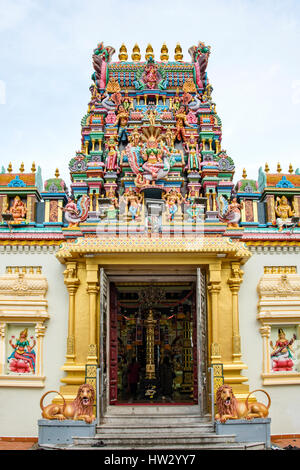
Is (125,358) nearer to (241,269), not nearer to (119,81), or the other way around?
(241,269)

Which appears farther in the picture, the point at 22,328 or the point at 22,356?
the point at 22,328

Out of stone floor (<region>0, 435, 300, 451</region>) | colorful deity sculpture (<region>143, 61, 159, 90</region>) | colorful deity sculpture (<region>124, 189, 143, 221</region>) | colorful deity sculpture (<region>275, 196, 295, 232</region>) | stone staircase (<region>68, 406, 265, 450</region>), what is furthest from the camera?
colorful deity sculpture (<region>143, 61, 159, 90</region>)

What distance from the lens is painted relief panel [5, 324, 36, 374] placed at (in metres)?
11.6

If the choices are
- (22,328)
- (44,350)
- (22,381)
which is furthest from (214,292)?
(22,381)

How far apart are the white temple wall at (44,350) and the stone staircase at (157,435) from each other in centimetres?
175

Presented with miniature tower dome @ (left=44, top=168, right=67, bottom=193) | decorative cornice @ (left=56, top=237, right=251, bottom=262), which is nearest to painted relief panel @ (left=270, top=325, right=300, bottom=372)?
decorative cornice @ (left=56, top=237, right=251, bottom=262)

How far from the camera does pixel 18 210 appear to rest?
12.5 metres

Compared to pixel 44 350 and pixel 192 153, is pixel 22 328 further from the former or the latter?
pixel 192 153

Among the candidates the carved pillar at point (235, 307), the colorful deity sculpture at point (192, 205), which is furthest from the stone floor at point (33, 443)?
the colorful deity sculpture at point (192, 205)

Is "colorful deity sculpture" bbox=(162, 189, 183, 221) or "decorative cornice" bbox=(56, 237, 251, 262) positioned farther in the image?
"colorful deity sculpture" bbox=(162, 189, 183, 221)

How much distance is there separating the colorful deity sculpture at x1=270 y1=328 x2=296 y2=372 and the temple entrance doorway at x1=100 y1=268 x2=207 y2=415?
1.84 metres

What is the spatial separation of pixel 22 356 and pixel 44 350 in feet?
1.85

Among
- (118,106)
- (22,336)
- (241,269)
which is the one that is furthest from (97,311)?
(118,106)

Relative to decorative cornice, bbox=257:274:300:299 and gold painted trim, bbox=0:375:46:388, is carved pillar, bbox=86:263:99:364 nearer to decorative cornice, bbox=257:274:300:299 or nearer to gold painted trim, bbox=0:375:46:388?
gold painted trim, bbox=0:375:46:388
